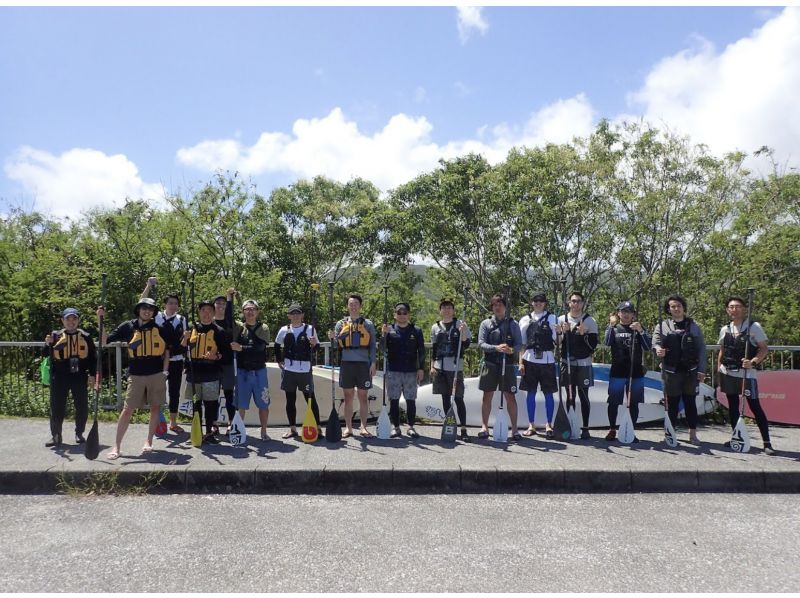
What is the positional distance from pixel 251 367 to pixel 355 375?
128cm

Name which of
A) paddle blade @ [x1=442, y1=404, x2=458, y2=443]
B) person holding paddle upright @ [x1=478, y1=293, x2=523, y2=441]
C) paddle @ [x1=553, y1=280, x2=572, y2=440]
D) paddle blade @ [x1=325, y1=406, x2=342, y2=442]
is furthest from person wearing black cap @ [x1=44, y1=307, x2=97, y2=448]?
paddle @ [x1=553, y1=280, x2=572, y2=440]

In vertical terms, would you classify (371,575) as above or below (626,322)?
below

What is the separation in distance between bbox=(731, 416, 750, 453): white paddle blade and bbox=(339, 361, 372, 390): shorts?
4.22 m

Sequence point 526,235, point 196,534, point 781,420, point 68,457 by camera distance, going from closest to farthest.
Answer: point 196,534, point 68,457, point 781,420, point 526,235

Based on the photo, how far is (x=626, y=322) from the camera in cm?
673

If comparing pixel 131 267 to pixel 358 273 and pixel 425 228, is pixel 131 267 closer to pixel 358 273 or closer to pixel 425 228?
pixel 425 228

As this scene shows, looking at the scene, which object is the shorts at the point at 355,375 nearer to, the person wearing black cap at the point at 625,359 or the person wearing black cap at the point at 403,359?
the person wearing black cap at the point at 403,359

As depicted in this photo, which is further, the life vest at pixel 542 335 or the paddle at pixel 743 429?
the life vest at pixel 542 335

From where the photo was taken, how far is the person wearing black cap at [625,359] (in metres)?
6.68

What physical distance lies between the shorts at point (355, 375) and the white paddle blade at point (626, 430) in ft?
10.1

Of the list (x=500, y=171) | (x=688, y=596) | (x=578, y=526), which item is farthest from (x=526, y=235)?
(x=688, y=596)

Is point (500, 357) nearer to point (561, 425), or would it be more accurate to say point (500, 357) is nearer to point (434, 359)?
point (434, 359)

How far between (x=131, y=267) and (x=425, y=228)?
9.23 m

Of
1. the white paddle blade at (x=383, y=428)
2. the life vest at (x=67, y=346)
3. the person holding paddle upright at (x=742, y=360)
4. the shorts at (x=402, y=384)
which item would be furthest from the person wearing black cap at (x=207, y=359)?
the person holding paddle upright at (x=742, y=360)
